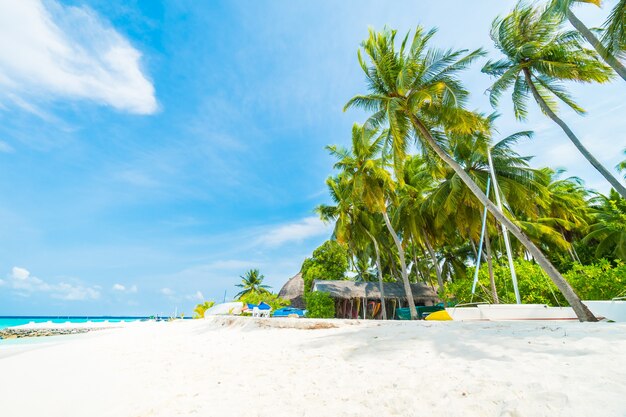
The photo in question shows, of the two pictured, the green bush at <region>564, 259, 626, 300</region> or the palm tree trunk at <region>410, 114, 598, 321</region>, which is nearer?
the palm tree trunk at <region>410, 114, 598, 321</region>

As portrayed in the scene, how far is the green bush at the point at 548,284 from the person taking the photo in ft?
31.5

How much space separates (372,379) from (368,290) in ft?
62.7

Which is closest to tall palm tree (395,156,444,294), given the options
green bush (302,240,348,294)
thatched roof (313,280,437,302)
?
thatched roof (313,280,437,302)

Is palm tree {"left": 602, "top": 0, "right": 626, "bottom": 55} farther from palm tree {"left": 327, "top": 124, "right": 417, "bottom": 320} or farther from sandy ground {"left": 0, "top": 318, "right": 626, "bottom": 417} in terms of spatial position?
palm tree {"left": 327, "top": 124, "right": 417, "bottom": 320}

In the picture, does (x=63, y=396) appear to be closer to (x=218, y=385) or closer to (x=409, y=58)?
(x=218, y=385)

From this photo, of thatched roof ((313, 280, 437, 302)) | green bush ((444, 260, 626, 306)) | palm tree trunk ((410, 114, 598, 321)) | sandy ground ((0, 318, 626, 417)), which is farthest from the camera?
thatched roof ((313, 280, 437, 302))

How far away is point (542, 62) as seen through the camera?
34.0 ft

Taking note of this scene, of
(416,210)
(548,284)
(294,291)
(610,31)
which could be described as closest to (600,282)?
(548,284)

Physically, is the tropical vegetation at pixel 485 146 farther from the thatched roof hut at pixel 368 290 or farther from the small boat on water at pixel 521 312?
the thatched roof hut at pixel 368 290

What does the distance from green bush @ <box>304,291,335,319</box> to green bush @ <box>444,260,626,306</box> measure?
274 inches

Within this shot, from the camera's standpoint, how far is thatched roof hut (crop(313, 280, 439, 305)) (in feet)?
66.9

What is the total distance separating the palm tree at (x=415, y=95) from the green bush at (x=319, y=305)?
9891 millimetres

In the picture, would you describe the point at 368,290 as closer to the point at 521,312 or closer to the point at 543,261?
the point at 543,261

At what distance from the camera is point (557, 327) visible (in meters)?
4.80
